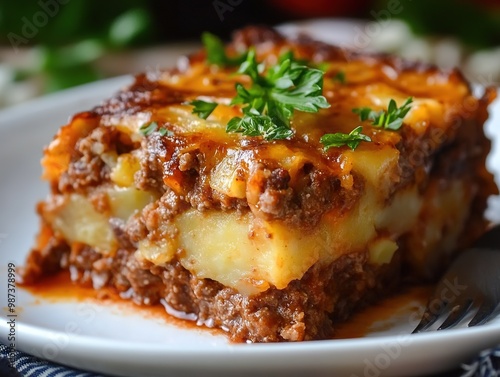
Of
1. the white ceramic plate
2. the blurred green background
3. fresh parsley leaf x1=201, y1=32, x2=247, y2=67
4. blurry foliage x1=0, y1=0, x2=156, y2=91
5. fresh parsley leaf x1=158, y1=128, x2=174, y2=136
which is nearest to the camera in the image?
the white ceramic plate

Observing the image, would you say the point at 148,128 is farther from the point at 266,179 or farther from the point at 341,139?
the point at 341,139

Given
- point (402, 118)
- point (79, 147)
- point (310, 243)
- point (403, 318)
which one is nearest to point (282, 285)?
point (310, 243)

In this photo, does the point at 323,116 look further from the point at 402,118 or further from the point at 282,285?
the point at 282,285

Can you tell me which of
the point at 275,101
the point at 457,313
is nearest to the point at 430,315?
the point at 457,313

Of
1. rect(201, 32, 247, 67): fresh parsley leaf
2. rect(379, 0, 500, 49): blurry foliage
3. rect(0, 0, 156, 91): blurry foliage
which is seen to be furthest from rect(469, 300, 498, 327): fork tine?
rect(0, 0, 156, 91): blurry foliage

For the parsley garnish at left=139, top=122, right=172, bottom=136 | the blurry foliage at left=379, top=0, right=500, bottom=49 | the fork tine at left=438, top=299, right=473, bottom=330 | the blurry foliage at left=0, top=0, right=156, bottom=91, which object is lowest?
the blurry foliage at left=379, top=0, right=500, bottom=49

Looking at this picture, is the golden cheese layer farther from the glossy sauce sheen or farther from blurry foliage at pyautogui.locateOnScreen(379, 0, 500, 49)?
blurry foliage at pyautogui.locateOnScreen(379, 0, 500, 49)

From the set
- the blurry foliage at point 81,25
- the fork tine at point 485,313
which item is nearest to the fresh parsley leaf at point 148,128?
the fork tine at point 485,313
